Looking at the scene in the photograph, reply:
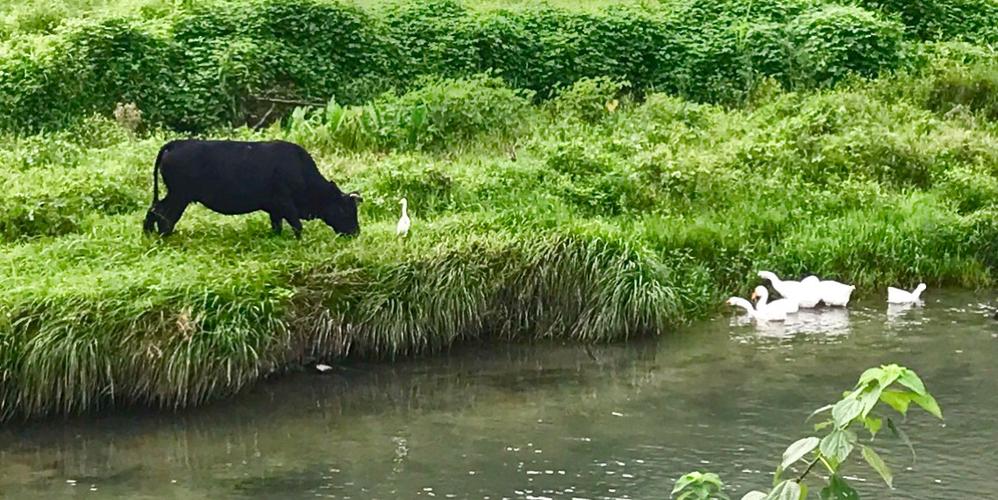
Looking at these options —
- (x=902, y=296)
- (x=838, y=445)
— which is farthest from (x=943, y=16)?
(x=838, y=445)

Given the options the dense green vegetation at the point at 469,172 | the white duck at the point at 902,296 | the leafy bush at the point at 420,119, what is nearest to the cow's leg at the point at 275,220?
the dense green vegetation at the point at 469,172

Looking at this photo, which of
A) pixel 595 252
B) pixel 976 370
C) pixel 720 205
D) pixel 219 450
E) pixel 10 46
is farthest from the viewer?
pixel 10 46

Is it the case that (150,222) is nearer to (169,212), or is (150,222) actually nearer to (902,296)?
(169,212)

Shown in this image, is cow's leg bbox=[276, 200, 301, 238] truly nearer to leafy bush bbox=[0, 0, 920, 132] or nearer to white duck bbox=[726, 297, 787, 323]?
white duck bbox=[726, 297, 787, 323]

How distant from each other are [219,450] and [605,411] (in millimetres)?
2444

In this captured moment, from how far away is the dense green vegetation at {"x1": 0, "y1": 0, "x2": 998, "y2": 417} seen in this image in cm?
886

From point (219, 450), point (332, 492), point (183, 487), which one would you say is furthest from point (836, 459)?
point (219, 450)

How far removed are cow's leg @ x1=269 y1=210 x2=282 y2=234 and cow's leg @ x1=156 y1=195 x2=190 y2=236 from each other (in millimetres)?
643

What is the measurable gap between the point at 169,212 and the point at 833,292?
533 centimetres

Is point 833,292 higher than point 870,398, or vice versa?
point 870,398

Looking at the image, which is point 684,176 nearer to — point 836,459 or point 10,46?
point 10,46

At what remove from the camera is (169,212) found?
33.5ft

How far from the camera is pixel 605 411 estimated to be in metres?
8.66

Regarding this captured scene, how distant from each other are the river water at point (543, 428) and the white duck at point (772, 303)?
339mm
